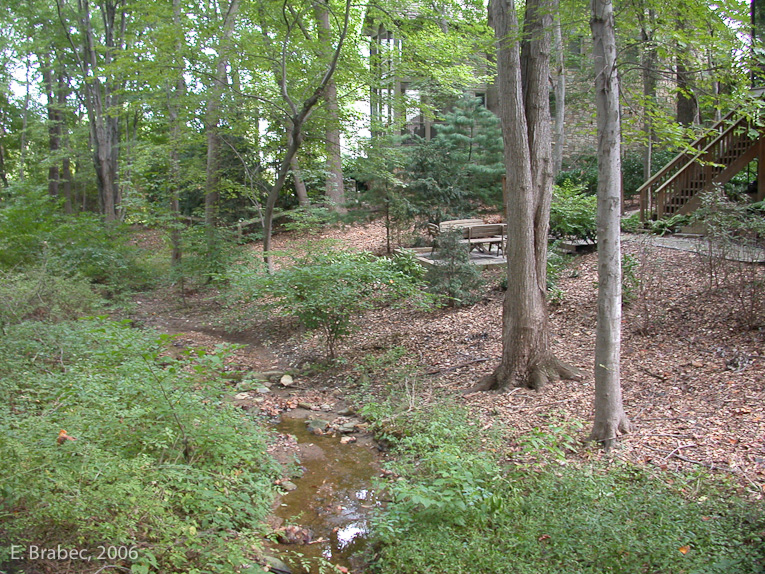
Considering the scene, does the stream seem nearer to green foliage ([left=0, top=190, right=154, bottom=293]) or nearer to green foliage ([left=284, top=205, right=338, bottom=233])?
green foliage ([left=284, top=205, right=338, bottom=233])

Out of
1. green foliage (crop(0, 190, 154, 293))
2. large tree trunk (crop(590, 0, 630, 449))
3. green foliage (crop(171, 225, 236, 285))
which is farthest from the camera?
green foliage (crop(0, 190, 154, 293))

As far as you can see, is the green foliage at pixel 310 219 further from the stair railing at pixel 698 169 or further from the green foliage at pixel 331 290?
the stair railing at pixel 698 169

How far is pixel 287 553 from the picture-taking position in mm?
4047

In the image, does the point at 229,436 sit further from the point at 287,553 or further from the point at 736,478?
the point at 736,478

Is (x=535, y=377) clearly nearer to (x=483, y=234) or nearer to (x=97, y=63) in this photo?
(x=483, y=234)

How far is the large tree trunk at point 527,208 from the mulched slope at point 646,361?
1.07 feet

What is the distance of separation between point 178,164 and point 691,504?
13.5 metres

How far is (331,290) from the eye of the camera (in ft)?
27.0

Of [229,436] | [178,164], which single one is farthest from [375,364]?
[178,164]

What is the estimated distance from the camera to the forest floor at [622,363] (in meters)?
4.89

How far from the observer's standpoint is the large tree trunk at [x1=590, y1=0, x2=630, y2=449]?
4.57 m

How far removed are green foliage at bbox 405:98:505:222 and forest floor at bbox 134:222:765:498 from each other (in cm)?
332

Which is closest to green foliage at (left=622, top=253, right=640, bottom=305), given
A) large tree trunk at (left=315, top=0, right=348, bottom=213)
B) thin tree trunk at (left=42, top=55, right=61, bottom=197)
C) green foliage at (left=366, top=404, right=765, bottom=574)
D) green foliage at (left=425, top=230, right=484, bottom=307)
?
green foliage at (left=425, top=230, right=484, bottom=307)

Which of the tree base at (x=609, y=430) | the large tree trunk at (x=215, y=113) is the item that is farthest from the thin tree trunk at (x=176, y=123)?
the tree base at (x=609, y=430)
